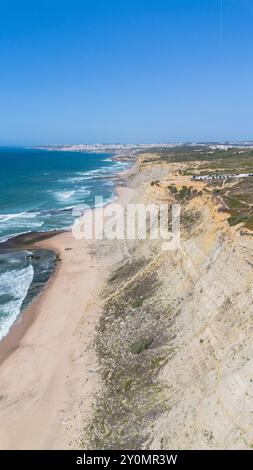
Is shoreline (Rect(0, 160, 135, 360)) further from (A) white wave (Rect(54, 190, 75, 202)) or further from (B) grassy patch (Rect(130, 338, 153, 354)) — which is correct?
(A) white wave (Rect(54, 190, 75, 202))

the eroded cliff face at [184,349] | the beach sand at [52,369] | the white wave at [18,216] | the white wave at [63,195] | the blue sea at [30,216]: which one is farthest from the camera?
the white wave at [63,195]

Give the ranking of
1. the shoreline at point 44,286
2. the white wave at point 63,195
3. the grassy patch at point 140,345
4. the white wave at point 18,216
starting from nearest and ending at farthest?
the grassy patch at point 140,345
the shoreline at point 44,286
the white wave at point 18,216
the white wave at point 63,195

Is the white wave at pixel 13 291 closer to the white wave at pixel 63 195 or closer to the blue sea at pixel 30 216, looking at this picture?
the blue sea at pixel 30 216


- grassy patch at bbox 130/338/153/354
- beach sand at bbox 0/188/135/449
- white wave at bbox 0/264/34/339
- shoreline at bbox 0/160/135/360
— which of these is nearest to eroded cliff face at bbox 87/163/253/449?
grassy patch at bbox 130/338/153/354

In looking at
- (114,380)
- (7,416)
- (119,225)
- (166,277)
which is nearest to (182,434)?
(114,380)

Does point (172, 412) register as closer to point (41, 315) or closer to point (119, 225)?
point (41, 315)

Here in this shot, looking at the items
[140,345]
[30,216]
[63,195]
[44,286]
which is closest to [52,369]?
[140,345]

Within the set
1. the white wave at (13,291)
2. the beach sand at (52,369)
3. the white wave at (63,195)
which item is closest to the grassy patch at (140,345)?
the beach sand at (52,369)

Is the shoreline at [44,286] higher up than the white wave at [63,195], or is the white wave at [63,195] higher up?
the white wave at [63,195]
